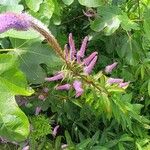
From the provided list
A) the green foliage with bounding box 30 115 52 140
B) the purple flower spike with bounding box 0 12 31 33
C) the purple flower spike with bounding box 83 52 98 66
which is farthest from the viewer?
the green foliage with bounding box 30 115 52 140

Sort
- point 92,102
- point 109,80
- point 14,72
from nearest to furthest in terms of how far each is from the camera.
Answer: point 14,72 < point 109,80 < point 92,102

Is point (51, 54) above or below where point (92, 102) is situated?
above

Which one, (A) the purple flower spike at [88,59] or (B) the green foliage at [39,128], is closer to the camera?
(A) the purple flower spike at [88,59]

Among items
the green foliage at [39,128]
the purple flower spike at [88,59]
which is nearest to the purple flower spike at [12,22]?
the purple flower spike at [88,59]

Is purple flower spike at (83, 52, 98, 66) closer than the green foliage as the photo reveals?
Yes

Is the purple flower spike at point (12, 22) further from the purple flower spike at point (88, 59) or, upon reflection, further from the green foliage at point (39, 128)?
the green foliage at point (39, 128)

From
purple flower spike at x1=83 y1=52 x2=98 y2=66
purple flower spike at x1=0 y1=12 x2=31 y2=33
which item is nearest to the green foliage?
purple flower spike at x1=83 y1=52 x2=98 y2=66

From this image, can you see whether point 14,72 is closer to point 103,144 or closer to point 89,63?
point 89,63

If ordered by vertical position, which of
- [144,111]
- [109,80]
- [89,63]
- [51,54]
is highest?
[51,54]

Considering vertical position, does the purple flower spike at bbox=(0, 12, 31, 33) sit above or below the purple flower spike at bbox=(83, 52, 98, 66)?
above

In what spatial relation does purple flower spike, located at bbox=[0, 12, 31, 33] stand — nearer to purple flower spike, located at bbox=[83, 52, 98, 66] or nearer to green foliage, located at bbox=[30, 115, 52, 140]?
purple flower spike, located at bbox=[83, 52, 98, 66]

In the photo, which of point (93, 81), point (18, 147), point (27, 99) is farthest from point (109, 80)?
point (18, 147)
